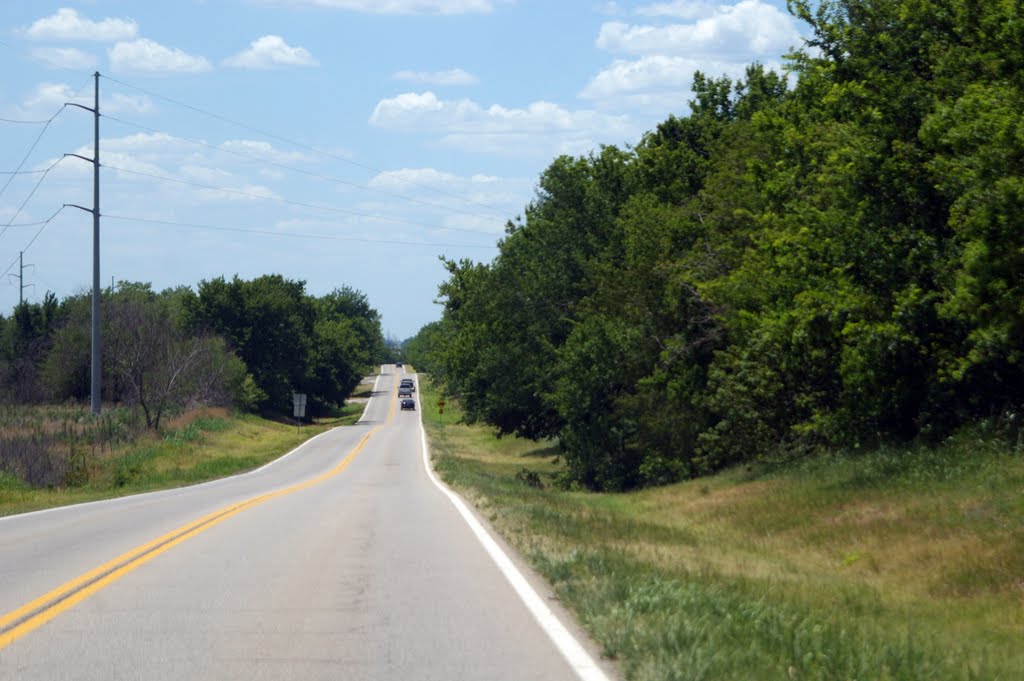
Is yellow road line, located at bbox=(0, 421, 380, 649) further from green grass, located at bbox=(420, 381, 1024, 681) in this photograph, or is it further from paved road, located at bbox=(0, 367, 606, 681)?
green grass, located at bbox=(420, 381, 1024, 681)

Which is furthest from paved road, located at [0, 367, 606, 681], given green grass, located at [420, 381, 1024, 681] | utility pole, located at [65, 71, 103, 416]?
utility pole, located at [65, 71, 103, 416]

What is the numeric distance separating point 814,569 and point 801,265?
9.81 meters

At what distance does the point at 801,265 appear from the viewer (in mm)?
24281

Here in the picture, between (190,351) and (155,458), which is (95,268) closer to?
(155,458)

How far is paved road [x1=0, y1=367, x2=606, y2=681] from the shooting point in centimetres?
716

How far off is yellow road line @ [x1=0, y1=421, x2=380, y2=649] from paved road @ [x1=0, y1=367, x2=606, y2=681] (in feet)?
0.07

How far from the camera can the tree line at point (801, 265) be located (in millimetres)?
18703

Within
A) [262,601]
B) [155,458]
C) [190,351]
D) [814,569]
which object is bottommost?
[155,458]

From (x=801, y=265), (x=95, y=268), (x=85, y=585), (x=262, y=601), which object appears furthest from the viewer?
(x=95, y=268)

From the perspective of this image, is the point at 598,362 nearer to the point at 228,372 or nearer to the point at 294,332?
the point at 228,372

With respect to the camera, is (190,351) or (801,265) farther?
(190,351)

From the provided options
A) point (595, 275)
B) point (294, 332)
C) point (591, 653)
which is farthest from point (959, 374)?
point (294, 332)

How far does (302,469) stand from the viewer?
4422 cm

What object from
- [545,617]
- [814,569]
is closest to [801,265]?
[814,569]
